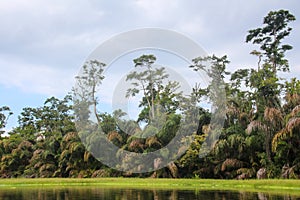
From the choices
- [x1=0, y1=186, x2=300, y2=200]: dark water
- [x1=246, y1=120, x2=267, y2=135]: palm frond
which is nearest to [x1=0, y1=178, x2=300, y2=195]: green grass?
[x1=0, y1=186, x2=300, y2=200]: dark water

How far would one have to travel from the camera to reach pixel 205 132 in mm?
23031

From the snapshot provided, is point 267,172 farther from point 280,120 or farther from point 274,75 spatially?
point 274,75

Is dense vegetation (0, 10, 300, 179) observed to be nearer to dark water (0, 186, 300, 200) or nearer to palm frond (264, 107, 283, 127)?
palm frond (264, 107, 283, 127)

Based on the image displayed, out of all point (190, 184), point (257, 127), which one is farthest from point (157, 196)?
point (257, 127)

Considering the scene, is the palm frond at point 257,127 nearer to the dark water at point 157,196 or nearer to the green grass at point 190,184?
the green grass at point 190,184

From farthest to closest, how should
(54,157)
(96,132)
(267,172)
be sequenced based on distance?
(54,157) < (96,132) < (267,172)

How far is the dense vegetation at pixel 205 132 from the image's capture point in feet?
65.3

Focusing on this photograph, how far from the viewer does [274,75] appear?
75.2 feet

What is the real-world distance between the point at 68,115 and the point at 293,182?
81.8 feet

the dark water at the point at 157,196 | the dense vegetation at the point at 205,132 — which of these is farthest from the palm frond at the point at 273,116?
the dark water at the point at 157,196

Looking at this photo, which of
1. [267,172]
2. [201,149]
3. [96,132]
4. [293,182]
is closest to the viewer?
[293,182]

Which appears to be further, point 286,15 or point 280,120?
point 286,15

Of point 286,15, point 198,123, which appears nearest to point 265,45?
point 286,15

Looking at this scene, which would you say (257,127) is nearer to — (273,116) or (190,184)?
(273,116)
